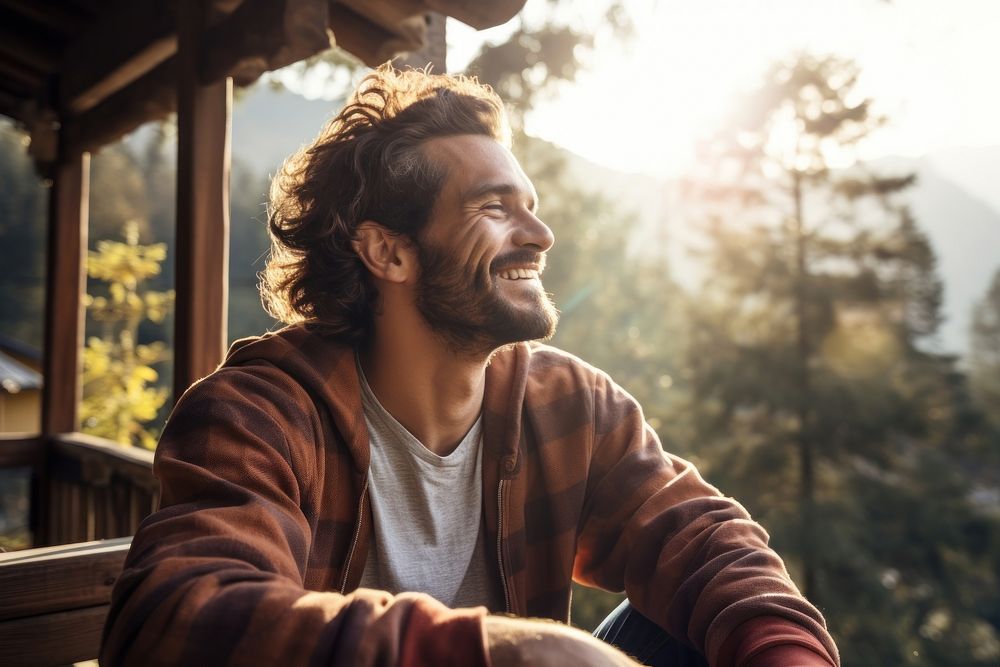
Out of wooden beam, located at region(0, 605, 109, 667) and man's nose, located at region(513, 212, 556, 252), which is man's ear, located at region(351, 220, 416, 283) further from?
wooden beam, located at region(0, 605, 109, 667)

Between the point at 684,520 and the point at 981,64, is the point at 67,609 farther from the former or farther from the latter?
the point at 981,64

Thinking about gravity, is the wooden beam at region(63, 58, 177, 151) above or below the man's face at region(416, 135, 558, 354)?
above

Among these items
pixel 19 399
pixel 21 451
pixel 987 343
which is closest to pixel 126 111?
pixel 21 451

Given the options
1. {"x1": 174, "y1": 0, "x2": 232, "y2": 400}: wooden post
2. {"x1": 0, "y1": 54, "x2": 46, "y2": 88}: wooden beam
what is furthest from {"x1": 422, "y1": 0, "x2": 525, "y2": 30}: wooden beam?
{"x1": 0, "y1": 54, "x2": 46, "y2": 88}: wooden beam

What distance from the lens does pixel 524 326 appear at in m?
1.61

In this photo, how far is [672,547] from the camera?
4.78ft

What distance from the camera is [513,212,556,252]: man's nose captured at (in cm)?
166

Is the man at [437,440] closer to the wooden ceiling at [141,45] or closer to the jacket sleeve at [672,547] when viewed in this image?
the jacket sleeve at [672,547]

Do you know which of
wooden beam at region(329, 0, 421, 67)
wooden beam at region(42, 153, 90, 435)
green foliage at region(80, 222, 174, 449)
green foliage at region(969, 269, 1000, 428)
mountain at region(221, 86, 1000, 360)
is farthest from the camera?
mountain at region(221, 86, 1000, 360)

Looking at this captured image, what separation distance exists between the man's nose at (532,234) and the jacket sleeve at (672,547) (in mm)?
302

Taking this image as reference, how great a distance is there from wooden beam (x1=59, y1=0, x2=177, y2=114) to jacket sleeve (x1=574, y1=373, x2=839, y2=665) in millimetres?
1930

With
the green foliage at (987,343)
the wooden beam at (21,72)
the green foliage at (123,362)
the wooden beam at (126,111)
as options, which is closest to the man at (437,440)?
the wooden beam at (126,111)

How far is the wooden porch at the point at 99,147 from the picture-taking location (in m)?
1.58

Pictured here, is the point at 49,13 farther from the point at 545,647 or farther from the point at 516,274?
the point at 545,647
